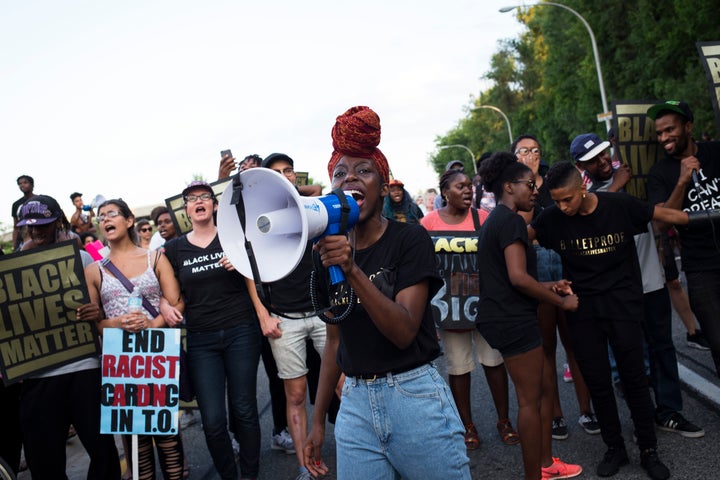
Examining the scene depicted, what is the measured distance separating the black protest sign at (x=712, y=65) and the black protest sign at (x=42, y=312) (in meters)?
4.46

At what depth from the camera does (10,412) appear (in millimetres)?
4824

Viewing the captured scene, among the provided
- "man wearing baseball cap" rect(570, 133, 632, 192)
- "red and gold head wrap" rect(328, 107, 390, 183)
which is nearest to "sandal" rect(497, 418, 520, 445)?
"man wearing baseball cap" rect(570, 133, 632, 192)

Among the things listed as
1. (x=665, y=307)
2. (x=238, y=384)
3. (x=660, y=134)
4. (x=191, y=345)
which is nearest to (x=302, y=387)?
(x=238, y=384)

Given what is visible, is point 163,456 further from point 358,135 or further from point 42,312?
point 358,135

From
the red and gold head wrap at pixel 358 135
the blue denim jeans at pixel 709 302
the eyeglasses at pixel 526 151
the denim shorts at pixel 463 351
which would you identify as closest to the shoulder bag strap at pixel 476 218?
the eyeglasses at pixel 526 151

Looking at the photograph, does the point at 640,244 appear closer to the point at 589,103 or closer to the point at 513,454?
the point at 513,454

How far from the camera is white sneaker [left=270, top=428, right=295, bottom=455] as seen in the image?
547 centimetres

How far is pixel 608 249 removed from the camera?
4125 millimetres

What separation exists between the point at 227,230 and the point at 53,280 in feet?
9.03

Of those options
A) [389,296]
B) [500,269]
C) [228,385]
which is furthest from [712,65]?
[228,385]

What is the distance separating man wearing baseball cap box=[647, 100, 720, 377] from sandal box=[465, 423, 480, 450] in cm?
170

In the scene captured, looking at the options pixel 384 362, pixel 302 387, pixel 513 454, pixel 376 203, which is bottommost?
pixel 513 454

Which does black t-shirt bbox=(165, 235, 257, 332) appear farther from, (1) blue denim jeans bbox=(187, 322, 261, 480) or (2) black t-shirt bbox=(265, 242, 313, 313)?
(2) black t-shirt bbox=(265, 242, 313, 313)

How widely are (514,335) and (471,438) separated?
4.86 feet
